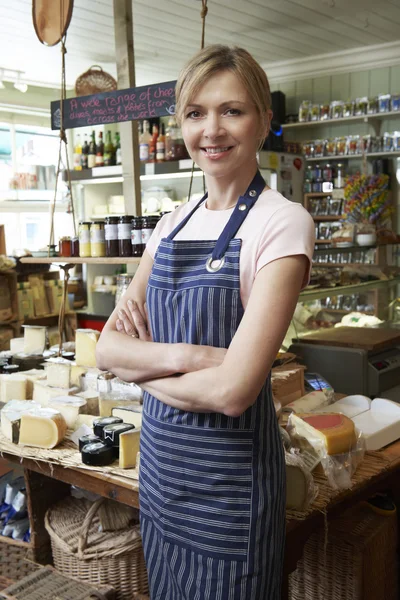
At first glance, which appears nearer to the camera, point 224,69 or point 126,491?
point 224,69

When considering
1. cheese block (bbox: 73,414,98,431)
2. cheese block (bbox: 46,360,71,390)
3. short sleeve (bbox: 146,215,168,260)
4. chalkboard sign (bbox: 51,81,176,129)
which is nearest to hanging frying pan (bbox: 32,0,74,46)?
chalkboard sign (bbox: 51,81,176,129)

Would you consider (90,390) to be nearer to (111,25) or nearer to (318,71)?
(111,25)

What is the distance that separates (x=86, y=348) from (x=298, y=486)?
4.94 ft

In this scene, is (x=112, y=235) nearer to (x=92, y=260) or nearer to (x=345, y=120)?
(x=92, y=260)

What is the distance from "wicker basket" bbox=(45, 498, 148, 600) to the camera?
222 cm

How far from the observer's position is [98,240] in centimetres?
291

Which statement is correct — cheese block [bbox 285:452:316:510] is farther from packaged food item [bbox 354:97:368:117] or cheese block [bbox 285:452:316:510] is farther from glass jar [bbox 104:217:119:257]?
packaged food item [bbox 354:97:368:117]

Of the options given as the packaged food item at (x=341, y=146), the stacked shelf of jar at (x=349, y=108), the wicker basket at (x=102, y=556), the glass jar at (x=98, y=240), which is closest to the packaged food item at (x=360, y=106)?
the stacked shelf of jar at (x=349, y=108)

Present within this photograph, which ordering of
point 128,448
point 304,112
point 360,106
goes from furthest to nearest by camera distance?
point 304,112
point 360,106
point 128,448

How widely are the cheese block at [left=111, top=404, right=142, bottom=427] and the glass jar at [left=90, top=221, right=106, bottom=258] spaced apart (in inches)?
32.9

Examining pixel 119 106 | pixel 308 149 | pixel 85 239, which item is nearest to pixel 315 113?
pixel 308 149

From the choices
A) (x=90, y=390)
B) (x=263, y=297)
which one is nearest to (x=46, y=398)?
(x=90, y=390)

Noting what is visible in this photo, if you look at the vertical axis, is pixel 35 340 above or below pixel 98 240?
below

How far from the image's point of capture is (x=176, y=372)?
1.33 meters
